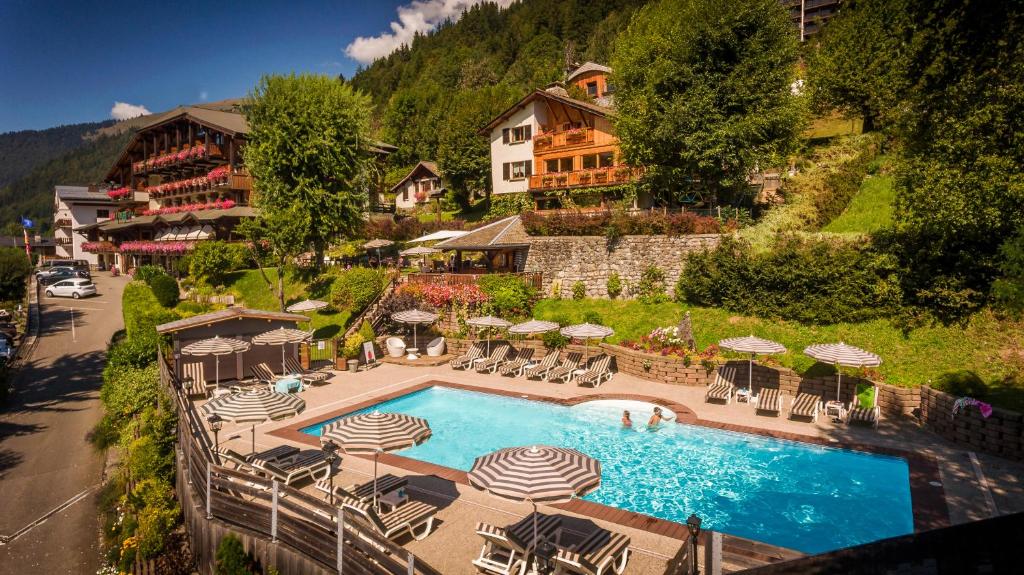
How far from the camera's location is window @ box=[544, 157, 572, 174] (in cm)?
3991

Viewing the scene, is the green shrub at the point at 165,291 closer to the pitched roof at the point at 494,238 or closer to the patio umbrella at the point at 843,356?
the pitched roof at the point at 494,238

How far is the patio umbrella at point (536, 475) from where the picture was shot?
7.94m

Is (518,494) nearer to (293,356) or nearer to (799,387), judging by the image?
(799,387)

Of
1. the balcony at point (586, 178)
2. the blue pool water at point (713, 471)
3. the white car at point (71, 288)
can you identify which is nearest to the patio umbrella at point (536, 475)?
the blue pool water at point (713, 471)

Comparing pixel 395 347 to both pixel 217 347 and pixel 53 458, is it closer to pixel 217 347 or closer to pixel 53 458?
pixel 217 347

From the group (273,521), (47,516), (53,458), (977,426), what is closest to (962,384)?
(977,426)

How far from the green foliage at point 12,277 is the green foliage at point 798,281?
47.9 metres

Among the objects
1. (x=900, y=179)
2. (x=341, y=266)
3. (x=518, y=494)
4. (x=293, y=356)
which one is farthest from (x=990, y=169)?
(x=341, y=266)

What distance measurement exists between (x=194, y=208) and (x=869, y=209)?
181 feet

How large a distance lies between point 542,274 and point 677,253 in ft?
24.2

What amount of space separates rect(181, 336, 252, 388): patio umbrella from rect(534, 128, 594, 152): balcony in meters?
26.3

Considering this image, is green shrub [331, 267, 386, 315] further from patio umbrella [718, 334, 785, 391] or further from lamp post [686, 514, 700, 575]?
lamp post [686, 514, 700, 575]

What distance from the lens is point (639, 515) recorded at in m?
10.6

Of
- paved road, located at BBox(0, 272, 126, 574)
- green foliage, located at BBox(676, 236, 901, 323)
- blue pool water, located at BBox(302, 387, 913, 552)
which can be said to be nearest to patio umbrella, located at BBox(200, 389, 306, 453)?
blue pool water, located at BBox(302, 387, 913, 552)
